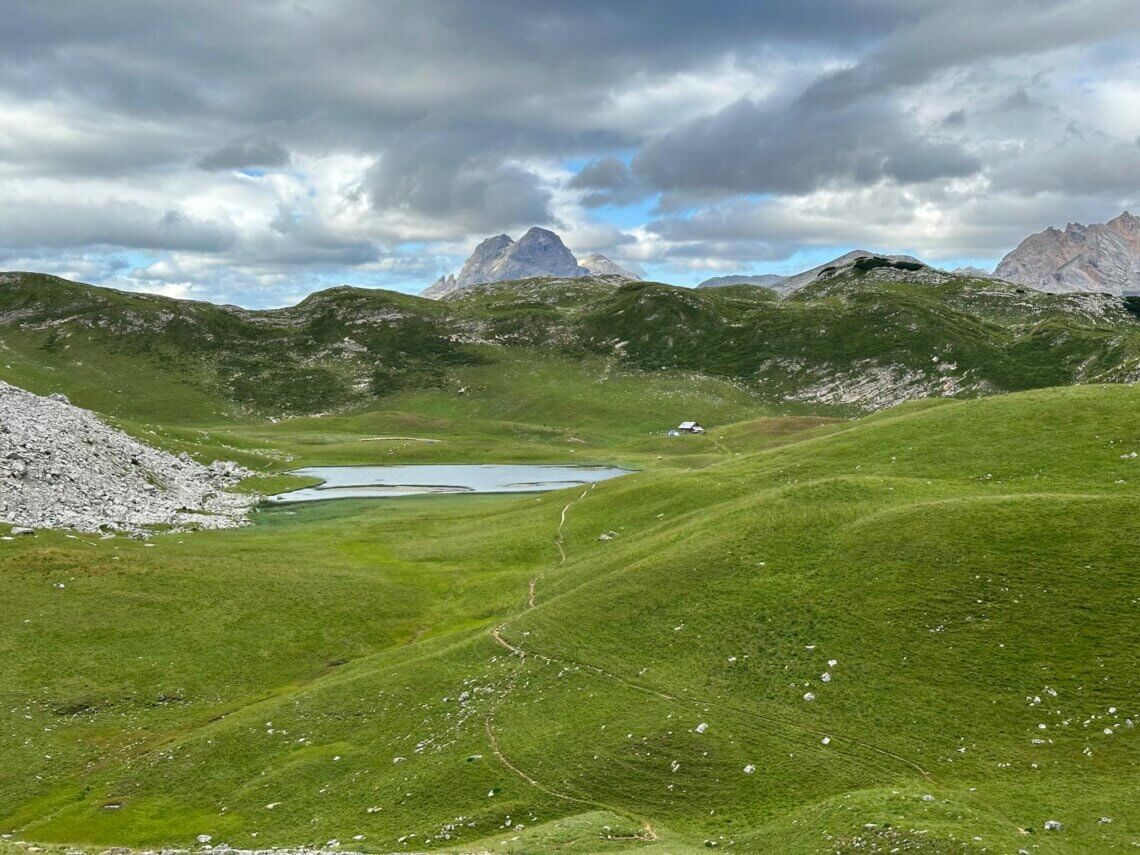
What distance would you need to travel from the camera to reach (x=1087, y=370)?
175 meters

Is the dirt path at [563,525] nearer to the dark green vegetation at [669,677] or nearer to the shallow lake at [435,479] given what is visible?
the dark green vegetation at [669,677]

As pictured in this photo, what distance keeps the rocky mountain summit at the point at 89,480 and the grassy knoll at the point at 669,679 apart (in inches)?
431

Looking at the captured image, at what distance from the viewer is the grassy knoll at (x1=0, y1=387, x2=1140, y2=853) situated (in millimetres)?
29188

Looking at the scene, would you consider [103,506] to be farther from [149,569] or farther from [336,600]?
[336,600]

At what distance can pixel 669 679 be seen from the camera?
126ft

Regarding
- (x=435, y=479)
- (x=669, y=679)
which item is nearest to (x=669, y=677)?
(x=669, y=679)

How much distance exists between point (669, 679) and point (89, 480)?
7186 cm

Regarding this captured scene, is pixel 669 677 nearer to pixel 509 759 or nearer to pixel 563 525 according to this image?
pixel 509 759

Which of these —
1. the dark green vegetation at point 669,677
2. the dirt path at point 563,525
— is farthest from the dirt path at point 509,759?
the dirt path at point 563,525

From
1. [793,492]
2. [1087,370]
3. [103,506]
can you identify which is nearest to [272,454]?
[103,506]

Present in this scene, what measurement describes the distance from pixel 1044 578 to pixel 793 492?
1867cm

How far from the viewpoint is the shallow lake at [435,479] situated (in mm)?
117562

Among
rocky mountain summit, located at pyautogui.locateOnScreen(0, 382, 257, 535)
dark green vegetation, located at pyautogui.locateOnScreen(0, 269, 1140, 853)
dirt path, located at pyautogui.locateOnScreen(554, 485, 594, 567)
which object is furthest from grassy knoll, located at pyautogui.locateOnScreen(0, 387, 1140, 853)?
rocky mountain summit, located at pyautogui.locateOnScreen(0, 382, 257, 535)

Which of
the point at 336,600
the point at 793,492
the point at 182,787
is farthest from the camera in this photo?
the point at 336,600
